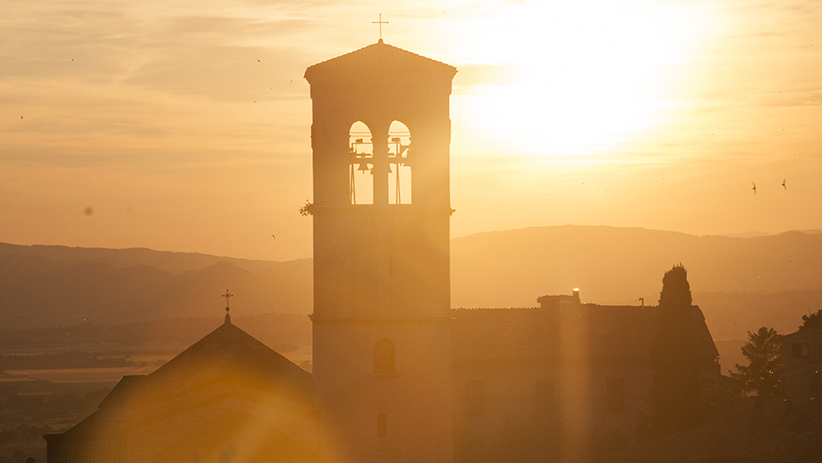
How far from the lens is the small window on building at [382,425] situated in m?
22.8

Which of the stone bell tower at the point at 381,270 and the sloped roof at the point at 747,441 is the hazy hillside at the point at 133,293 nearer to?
the sloped roof at the point at 747,441

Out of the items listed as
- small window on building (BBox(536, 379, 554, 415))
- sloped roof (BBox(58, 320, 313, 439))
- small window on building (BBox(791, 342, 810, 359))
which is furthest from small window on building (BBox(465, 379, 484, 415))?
small window on building (BBox(791, 342, 810, 359))

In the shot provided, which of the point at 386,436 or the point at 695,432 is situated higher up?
the point at 386,436

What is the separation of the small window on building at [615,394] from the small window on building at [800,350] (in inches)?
316

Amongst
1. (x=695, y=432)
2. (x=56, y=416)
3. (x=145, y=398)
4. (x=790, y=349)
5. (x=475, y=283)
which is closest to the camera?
(x=145, y=398)

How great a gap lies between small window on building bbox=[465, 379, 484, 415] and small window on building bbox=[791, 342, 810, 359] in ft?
48.7

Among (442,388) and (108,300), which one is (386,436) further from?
(108,300)

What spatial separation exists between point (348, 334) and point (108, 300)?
595 ft

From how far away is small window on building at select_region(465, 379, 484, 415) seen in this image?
1555 inches

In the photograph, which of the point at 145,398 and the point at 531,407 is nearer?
the point at 145,398

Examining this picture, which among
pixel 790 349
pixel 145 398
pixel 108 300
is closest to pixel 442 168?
pixel 145 398

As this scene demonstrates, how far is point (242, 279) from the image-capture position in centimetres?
18850

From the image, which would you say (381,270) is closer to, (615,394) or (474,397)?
(474,397)

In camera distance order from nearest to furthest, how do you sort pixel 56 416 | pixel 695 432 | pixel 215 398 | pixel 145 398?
pixel 215 398
pixel 145 398
pixel 695 432
pixel 56 416
